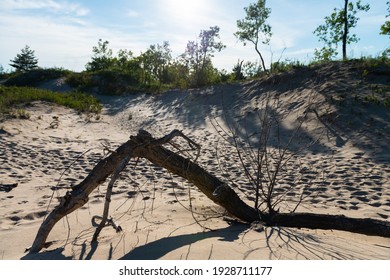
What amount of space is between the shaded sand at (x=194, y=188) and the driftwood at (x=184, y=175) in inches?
4.9

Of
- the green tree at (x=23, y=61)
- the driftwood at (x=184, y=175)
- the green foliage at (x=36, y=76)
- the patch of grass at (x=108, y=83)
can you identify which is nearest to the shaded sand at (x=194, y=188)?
the driftwood at (x=184, y=175)

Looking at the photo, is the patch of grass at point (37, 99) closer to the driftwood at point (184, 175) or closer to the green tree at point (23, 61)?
the driftwood at point (184, 175)

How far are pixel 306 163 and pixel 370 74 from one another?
17.5ft

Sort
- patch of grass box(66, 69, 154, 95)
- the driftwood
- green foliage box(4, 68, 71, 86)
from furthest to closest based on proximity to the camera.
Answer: green foliage box(4, 68, 71, 86), patch of grass box(66, 69, 154, 95), the driftwood

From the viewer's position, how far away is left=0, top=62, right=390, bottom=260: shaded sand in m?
3.06

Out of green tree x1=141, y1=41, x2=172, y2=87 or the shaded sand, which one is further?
green tree x1=141, y1=41, x2=172, y2=87

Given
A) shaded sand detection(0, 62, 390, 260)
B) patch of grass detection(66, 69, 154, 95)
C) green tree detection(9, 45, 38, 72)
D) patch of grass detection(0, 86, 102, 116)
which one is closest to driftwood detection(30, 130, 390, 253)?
shaded sand detection(0, 62, 390, 260)

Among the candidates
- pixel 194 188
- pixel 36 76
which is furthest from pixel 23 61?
pixel 194 188

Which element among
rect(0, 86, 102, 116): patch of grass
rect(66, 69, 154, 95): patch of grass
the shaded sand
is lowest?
the shaded sand

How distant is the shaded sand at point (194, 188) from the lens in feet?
10.0

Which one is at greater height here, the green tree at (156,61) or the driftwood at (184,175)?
the green tree at (156,61)

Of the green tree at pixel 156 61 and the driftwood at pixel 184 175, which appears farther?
the green tree at pixel 156 61

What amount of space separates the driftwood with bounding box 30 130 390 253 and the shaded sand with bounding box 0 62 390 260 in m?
0.12

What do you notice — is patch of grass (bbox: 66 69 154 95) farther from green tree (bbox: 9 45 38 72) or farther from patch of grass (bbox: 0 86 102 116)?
green tree (bbox: 9 45 38 72)
